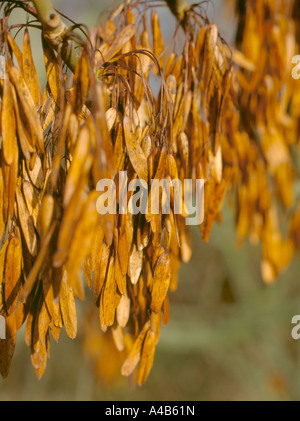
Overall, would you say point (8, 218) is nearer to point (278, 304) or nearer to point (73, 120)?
point (73, 120)

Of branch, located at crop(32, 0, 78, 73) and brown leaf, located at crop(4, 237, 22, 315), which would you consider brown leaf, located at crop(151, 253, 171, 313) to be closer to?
brown leaf, located at crop(4, 237, 22, 315)

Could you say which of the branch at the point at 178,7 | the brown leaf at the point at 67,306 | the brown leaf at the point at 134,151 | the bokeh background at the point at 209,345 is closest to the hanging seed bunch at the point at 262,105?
the branch at the point at 178,7

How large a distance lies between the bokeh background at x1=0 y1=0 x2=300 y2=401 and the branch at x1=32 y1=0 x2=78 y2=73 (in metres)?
1.29

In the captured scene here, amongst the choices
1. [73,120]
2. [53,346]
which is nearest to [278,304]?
[53,346]

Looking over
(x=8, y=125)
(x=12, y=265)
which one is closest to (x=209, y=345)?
(x=12, y=265)

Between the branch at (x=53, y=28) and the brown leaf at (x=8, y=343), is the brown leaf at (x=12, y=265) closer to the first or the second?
the brown leaf at (x=8, y=343)

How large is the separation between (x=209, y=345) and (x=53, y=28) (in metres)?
2.34

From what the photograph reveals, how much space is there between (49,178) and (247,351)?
368cm

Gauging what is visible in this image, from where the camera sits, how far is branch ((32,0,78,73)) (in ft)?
2.40

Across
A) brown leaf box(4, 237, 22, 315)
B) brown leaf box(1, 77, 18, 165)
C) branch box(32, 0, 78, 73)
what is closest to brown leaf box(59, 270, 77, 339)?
brown leaf box(4, 237, 22, 315)

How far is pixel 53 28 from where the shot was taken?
2.41 ft

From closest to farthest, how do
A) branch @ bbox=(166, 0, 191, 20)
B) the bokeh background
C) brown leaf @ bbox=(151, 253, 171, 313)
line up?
brown leaf @ bbox=(151, 253, 171, 313), branch @ bbox=(166, 0, 191, 20), the bokeh background

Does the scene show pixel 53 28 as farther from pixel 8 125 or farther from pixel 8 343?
pixel 8 343

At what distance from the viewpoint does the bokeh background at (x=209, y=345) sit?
9.02ft
